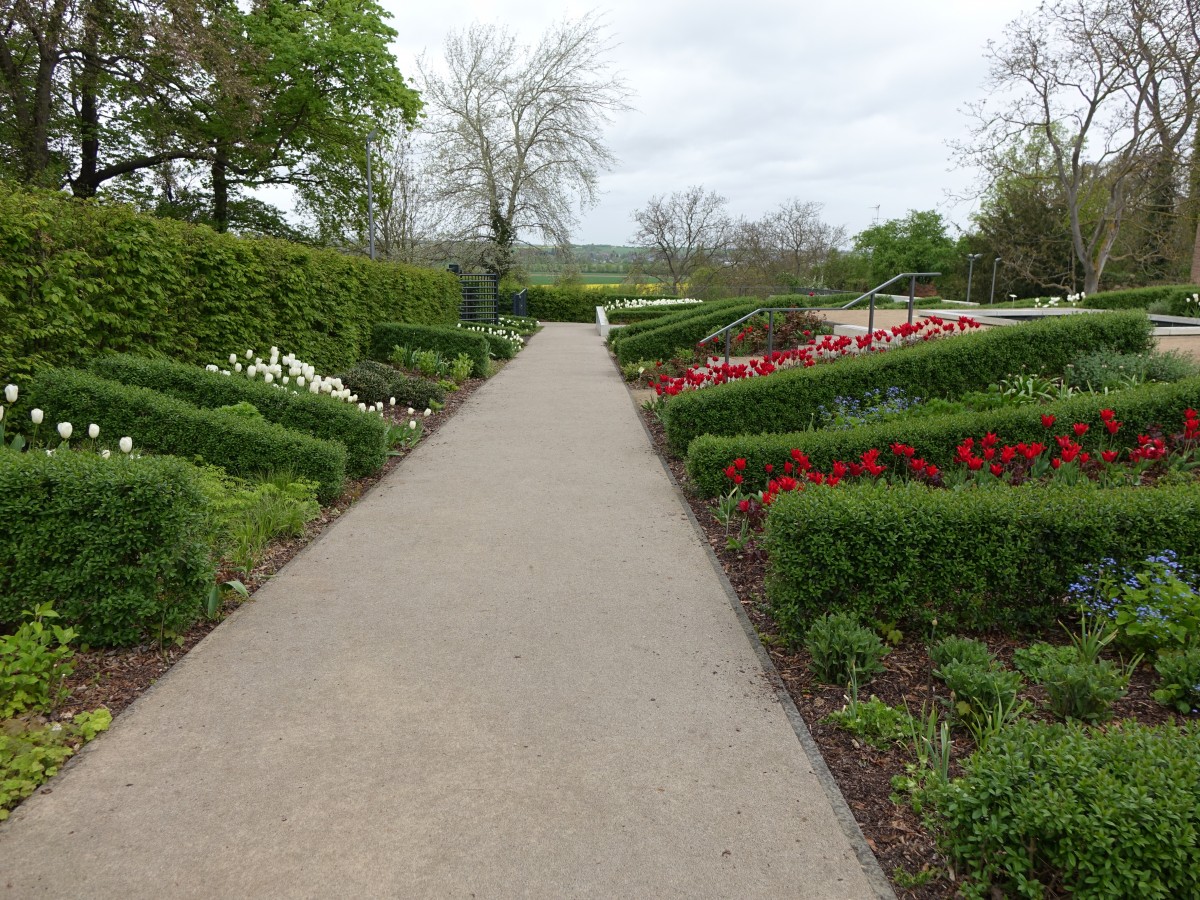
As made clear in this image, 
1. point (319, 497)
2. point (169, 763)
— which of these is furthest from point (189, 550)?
point (319, 497)

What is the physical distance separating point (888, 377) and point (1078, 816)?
6608mm

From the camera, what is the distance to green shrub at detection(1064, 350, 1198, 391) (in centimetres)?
816

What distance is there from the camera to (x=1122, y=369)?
842 cm

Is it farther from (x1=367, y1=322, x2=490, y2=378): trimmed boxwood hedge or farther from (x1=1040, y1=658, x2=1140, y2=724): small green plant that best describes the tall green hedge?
(x1=1040, y1=658, x2=1140, y2=724): small green plant

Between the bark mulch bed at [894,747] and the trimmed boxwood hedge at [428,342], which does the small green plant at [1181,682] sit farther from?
the trimmed boxwood hedge at [428,342]

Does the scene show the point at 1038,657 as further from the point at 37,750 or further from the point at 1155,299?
the point at 1155,299

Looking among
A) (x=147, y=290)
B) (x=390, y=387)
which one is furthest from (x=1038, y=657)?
(x=390, y=387)

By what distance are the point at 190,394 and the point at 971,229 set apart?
6126cm

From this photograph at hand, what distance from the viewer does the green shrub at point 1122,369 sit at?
8164mm

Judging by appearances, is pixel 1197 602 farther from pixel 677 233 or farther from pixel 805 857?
pixel 677 233

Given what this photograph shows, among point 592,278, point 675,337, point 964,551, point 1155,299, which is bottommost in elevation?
point 964,551

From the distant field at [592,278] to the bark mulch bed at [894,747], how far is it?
40.4m

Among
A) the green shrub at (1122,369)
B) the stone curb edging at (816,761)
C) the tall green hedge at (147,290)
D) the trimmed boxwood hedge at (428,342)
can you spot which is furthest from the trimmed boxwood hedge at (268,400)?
the green shrub at (1122,369)

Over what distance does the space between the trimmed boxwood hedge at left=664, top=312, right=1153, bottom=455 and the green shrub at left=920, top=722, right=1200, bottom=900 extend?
18.7ft
